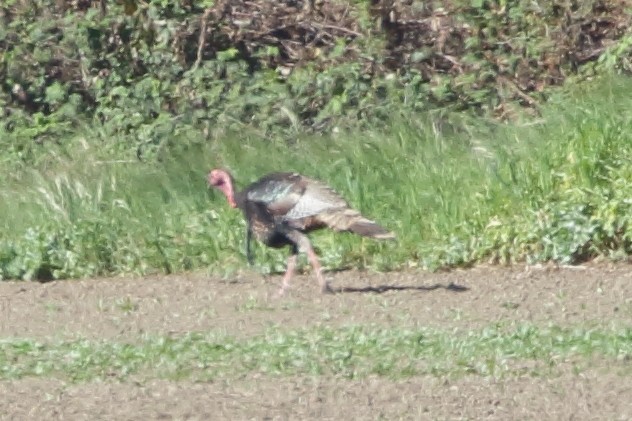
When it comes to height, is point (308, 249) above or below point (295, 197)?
below

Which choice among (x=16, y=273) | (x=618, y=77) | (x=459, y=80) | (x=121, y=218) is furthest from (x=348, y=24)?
(x=16, y=273)

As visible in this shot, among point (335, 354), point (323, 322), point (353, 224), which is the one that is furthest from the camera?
point (353, 224)

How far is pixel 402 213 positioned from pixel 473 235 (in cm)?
59

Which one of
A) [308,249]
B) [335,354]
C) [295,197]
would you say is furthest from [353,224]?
[335,354]

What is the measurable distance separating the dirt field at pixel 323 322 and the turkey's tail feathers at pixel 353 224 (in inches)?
13.8

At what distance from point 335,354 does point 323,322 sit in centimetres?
121

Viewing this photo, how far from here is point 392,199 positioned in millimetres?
11297

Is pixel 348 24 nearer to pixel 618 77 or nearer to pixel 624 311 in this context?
pixel 618 77

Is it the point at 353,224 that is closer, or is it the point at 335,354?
the point at 335,354

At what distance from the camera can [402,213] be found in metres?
11.1

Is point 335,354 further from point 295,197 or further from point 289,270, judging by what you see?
point 295,197

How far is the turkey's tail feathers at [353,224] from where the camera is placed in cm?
970

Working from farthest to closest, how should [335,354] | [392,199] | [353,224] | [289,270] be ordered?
1. [392,199]
2. [289,270]
3. [353,224]
4. [335,354]

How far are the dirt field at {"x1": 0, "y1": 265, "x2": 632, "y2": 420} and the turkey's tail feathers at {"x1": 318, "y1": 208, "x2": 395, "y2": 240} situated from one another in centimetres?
35
